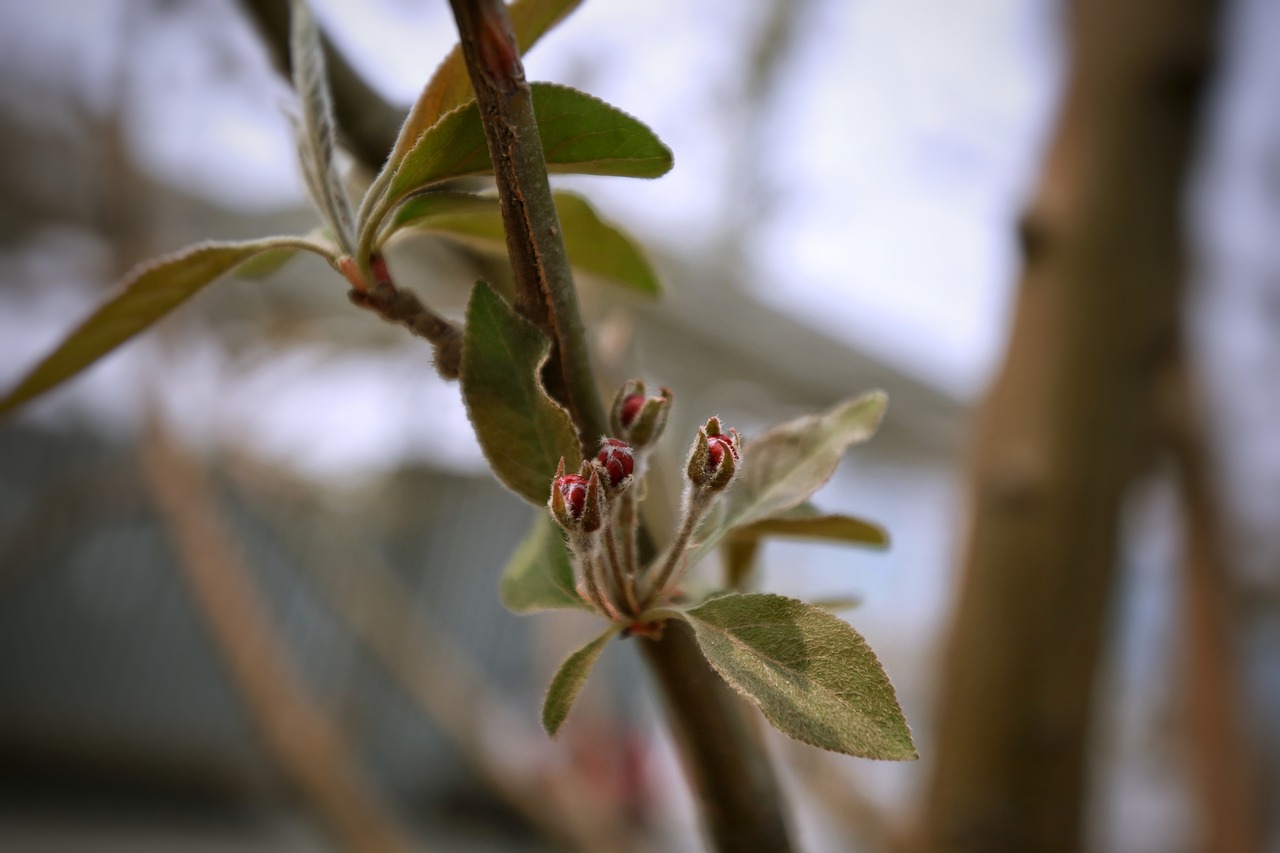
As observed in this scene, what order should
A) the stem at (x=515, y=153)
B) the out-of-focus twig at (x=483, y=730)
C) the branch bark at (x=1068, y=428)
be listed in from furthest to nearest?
1. the out-of-focus twig at (x=483, y=730)
2. the branch bark at (x=1068, y=428)
3. the stem at (x=515, y=153)

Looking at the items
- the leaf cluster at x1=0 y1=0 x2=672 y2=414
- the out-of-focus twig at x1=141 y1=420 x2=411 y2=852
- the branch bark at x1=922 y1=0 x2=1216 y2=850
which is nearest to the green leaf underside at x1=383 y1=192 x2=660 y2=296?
the leaf cluster at x1=0 y1=0 x2=672 y2=414

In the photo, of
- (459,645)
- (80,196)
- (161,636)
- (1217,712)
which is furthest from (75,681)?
(1217,712)

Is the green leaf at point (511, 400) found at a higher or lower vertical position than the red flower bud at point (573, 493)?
higher

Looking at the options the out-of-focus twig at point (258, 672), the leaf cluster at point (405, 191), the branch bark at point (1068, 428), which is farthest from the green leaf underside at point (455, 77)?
the out-of-focus twig at point (258, 672)

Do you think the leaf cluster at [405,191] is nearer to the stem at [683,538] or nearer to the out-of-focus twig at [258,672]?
the stem at [683,538]

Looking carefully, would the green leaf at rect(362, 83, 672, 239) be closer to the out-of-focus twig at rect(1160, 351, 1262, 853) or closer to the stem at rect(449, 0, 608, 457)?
the stem at rect(449, 0, 608, 457)

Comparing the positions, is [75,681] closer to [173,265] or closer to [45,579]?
[45,579]

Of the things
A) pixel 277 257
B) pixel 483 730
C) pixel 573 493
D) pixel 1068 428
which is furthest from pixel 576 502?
pixel 483 730
